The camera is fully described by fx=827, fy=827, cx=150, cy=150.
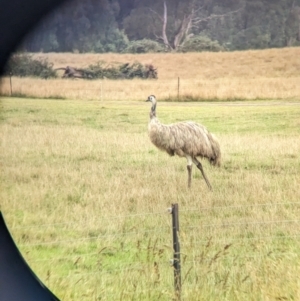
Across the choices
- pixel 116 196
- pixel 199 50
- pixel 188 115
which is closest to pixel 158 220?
pixel 116 196

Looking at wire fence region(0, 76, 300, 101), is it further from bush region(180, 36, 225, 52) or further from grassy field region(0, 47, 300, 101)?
bush region(180, 36, 225, 52)

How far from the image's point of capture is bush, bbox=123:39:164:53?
17.7 feet

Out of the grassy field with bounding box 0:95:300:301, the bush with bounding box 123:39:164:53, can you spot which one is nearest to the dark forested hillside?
the bush with bounding box 123:39:164:53

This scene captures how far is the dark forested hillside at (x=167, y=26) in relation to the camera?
5.27 m

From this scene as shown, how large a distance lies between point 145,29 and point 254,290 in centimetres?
183

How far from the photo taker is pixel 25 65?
18.1 feet

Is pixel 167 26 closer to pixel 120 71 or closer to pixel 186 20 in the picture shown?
pixel 186 20

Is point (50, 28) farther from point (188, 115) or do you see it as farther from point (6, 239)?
point (6, 239)

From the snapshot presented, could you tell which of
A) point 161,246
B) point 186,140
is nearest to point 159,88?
point 186,140

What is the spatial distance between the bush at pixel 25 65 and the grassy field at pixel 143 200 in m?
0.20

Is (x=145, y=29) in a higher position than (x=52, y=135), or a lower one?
higher

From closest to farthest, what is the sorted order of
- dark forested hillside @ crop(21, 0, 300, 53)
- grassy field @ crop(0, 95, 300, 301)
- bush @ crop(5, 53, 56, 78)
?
1. dark forested hillside @ crop(21, 0, 300, 53)
2. grassy field @ crop(0, 95, 300, 301)
3. bush @ crop(5, 53, 56, 78)

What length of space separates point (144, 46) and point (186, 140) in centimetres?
68

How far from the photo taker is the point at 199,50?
212 inches
